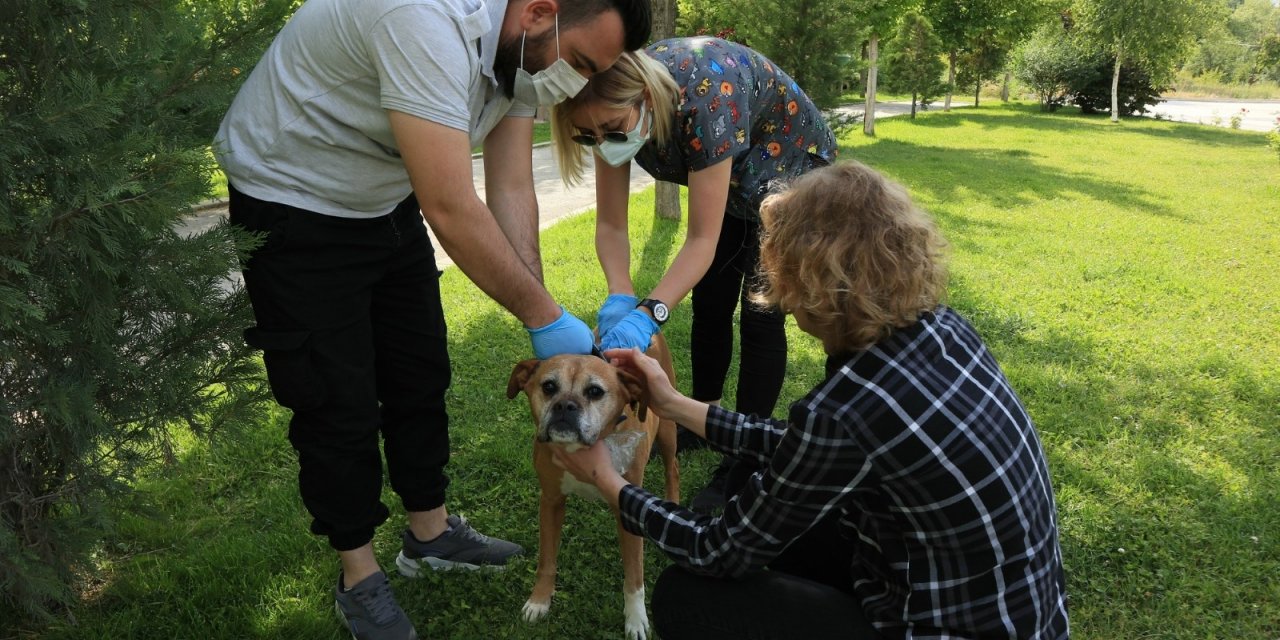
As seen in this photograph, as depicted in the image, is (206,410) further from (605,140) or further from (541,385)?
(605,140)

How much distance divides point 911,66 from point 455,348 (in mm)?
27093

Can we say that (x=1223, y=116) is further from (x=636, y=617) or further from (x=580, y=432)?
(x=580, y=432)

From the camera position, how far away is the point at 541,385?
2.97 m

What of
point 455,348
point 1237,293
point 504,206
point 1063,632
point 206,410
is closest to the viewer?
point 1063,632

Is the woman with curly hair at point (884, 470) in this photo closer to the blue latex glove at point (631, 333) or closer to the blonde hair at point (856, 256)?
the blonde hair at point (856, 256)

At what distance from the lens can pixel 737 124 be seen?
10.3ft

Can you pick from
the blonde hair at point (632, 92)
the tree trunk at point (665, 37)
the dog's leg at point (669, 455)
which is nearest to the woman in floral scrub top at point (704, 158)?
the blonde hair at point (632, 92)

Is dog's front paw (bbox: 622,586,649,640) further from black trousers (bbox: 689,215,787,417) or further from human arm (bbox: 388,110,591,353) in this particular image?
human arm (bbox: 388,110,591,353)

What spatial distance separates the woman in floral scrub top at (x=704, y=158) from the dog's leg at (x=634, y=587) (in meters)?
0.77

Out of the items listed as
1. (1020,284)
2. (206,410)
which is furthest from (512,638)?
(1020,284)

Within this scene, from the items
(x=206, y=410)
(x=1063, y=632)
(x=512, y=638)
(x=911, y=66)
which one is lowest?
(x=512, y=638)

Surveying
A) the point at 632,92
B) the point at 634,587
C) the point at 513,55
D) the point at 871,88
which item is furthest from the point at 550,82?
the point at 871,88

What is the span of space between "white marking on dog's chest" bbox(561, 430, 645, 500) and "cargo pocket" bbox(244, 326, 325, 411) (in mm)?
1005

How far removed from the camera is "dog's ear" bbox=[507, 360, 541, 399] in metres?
3.07
